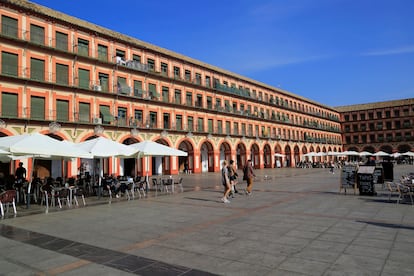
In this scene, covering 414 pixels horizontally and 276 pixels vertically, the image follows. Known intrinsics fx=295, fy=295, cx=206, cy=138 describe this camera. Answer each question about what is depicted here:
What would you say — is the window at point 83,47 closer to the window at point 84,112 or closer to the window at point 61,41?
the window at point 61,41

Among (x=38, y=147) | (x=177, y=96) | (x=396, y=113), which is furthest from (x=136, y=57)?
(x=396, y=113)

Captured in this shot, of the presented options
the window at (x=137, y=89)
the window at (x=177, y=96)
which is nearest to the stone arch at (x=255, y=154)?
the window at (x=177, y=96)

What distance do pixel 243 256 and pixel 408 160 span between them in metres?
62.8

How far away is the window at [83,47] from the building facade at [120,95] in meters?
0.11

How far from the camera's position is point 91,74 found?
2608cm

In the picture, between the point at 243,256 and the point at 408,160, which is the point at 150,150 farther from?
the point at 408,160

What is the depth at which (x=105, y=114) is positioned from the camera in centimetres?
2664

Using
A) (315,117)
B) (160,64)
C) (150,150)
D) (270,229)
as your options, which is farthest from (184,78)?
(315,117)

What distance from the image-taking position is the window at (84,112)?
984 inches

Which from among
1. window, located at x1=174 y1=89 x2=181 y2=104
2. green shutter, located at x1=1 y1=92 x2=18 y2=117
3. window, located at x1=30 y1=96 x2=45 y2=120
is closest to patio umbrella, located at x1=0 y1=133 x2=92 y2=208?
green shutter, located at x1=1 y1=92 x2=18 y2=117

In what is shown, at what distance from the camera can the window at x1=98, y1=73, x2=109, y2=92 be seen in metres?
26.8

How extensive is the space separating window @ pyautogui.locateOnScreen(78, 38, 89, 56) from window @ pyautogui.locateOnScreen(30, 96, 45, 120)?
17.9 ft

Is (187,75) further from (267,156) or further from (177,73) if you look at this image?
(267,156)

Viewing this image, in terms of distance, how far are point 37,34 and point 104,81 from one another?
6302 mm
